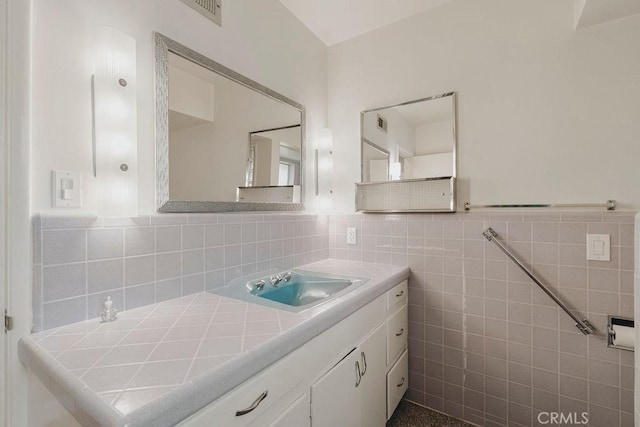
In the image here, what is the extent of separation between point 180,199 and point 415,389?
185cm

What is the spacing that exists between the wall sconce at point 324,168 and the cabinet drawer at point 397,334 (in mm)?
921

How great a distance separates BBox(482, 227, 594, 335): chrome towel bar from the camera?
4.65 feet

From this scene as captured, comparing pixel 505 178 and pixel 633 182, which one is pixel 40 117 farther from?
pixel 633 182

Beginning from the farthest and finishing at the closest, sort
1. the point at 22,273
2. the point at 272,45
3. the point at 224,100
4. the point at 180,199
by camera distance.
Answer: the point at 272,45, the point at 224,100, the point at 180,199, the point at 22,273

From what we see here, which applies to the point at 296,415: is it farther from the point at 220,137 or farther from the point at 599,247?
the point at 599,247

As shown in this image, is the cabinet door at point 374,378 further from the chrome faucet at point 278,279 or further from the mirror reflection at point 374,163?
the mirror reflection at point 374,163

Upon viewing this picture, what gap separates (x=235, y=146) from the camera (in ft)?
5.02

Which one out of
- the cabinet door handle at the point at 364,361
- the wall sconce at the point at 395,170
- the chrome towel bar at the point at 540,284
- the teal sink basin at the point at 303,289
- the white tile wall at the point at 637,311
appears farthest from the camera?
the wall sconce at the point at 395,170

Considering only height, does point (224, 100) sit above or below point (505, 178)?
above

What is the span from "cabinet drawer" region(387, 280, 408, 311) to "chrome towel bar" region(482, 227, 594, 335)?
570 millimetres

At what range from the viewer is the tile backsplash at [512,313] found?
4.55ft

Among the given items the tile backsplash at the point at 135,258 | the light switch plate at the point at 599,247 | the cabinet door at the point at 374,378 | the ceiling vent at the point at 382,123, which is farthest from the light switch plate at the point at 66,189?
the light switch plate at the point at 599,247

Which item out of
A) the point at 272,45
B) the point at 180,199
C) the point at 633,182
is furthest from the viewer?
the point at 272,45

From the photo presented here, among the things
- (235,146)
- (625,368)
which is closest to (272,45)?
(235,146)
